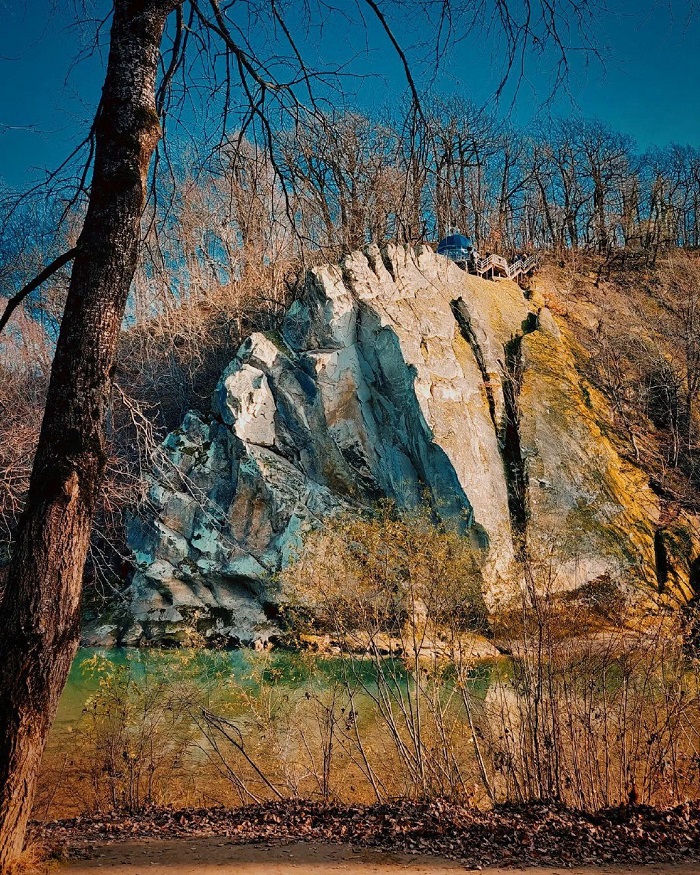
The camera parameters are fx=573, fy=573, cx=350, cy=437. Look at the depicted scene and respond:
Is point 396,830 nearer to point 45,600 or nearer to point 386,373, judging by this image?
point 45,600

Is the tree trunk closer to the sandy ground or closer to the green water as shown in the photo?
the sandy ground

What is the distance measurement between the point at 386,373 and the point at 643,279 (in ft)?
81.8

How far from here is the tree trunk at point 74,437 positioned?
266 centimetres

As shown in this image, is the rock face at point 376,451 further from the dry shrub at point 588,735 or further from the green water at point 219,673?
the dry shrub at point 588,735

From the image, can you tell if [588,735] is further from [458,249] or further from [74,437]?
[458,249]

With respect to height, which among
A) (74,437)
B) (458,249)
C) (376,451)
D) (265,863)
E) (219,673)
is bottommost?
(219,673)

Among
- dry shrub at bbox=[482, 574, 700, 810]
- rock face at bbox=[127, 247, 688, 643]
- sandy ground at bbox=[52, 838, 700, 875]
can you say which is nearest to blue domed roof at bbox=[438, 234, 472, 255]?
rock face at bbox=[127, 247, 688, 643]

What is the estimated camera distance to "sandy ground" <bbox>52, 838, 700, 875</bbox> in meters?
3.38

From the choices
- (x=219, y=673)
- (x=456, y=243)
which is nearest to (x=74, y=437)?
(x=219, y=673)

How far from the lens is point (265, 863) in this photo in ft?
11.8

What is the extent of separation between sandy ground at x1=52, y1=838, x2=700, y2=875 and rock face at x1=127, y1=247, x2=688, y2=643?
13222 mm

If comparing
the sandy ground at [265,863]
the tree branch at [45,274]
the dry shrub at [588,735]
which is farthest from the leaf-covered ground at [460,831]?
the tree branch at [45,274]

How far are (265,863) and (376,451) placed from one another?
18.2 meters

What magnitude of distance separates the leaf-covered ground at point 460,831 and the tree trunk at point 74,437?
1317 millimetres
